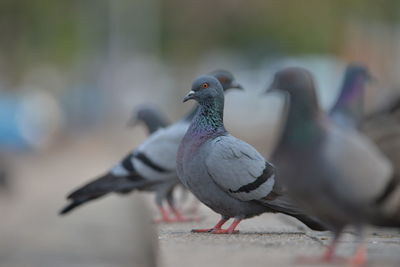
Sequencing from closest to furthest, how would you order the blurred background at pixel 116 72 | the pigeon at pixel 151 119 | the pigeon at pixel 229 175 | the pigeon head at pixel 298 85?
1. the pigeon head at pixel 298 85
2. the pigeon at pixel 229 175
3. the pigeon at pixel 151 119
4. the blurred background at pixel 116 72

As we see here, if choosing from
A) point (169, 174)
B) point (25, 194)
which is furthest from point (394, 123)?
point (25, 194)

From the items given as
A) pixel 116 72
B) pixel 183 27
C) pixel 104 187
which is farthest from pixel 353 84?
pixel 116 72

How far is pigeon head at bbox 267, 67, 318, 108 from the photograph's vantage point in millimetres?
5117

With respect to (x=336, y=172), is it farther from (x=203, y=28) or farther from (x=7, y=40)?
(x=203, y=28)

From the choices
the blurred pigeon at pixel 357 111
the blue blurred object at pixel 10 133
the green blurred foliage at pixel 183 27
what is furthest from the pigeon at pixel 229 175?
the green blurred foliage at pixel 183 27

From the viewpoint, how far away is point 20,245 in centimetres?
1230

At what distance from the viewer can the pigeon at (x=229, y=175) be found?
6.21 m

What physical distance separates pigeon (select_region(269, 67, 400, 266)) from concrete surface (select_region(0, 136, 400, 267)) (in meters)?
0.38

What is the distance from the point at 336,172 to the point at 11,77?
43308 millimetres

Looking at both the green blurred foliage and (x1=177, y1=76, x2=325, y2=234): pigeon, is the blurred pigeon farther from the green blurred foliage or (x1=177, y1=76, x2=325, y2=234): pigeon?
the green blurred foliage

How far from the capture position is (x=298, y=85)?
203 inches

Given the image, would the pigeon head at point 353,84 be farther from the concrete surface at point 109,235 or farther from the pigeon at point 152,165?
the pigeon at point 152,165

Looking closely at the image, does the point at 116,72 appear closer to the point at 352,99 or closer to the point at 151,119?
the point at 352,99

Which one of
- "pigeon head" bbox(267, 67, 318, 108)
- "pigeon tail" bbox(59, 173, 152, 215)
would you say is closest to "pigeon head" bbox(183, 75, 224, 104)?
"pigeon head" bbox(267, 67, 318, 108)
